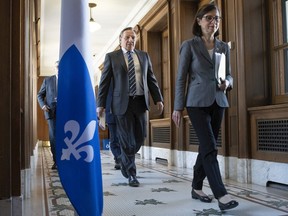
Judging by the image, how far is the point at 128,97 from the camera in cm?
360

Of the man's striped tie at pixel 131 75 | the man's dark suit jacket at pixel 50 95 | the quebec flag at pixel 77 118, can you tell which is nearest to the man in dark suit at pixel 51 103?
the man's dark suit jacket at pixel 50 95

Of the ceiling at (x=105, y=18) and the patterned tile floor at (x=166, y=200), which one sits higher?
the ceiling at (x=105, y=18)

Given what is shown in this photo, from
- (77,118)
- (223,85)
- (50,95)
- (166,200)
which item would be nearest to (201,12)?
(223,85)

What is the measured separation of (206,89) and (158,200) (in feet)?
3.02

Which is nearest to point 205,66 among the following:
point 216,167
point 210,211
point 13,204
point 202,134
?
point 202,134

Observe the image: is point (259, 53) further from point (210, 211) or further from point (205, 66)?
point (210, 211)

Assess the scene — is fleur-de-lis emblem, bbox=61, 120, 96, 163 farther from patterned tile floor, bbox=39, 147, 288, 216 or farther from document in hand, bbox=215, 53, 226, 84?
document in hand, bbox=215, 53, 226, 84

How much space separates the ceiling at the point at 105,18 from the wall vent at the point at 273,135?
9.05 feet

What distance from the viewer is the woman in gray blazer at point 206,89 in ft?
8.19

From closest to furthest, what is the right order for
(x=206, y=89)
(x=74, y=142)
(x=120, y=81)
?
1. (x=74, y=142)
2. (x=206, y=89)
3. (x=120, y=81)

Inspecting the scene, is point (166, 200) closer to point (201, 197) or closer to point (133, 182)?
point (201, 197)

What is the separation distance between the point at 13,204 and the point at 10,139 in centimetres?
37

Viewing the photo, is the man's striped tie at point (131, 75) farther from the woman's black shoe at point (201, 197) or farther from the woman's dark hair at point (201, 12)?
the woman's black shoe at point (201, 197)

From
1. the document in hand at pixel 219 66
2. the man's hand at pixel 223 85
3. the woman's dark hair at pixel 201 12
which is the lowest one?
the man's hand at pixel 223 85
